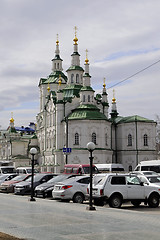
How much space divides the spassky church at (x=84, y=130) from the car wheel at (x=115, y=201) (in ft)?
118

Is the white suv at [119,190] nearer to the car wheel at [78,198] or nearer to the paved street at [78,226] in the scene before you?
the car wheel at [78,198]

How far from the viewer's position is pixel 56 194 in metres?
19.9

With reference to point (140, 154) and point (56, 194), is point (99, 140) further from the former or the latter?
point (56, 194)

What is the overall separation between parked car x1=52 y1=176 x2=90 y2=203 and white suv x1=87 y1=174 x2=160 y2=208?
6.15ft

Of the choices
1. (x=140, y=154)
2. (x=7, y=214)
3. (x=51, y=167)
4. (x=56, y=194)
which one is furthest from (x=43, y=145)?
(x=7, y=214)

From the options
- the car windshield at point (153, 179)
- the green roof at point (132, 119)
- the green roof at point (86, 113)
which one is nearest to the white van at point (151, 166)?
the car windshield at point (153, 179)

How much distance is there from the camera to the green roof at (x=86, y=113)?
55737 millimetres

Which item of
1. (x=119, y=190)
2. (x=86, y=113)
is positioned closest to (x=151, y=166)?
Answer: (x=119, y=190)

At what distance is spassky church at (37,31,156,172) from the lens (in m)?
55.6

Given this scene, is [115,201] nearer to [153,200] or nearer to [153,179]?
[153,200]

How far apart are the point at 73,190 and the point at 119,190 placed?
136 inches

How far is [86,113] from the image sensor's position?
184 feet

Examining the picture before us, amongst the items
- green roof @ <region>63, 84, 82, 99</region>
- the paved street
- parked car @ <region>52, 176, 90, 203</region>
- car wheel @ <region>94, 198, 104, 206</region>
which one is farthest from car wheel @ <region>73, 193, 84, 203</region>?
green roof @ <region>63, 84, 82, 99</region>

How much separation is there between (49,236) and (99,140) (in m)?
46.9
